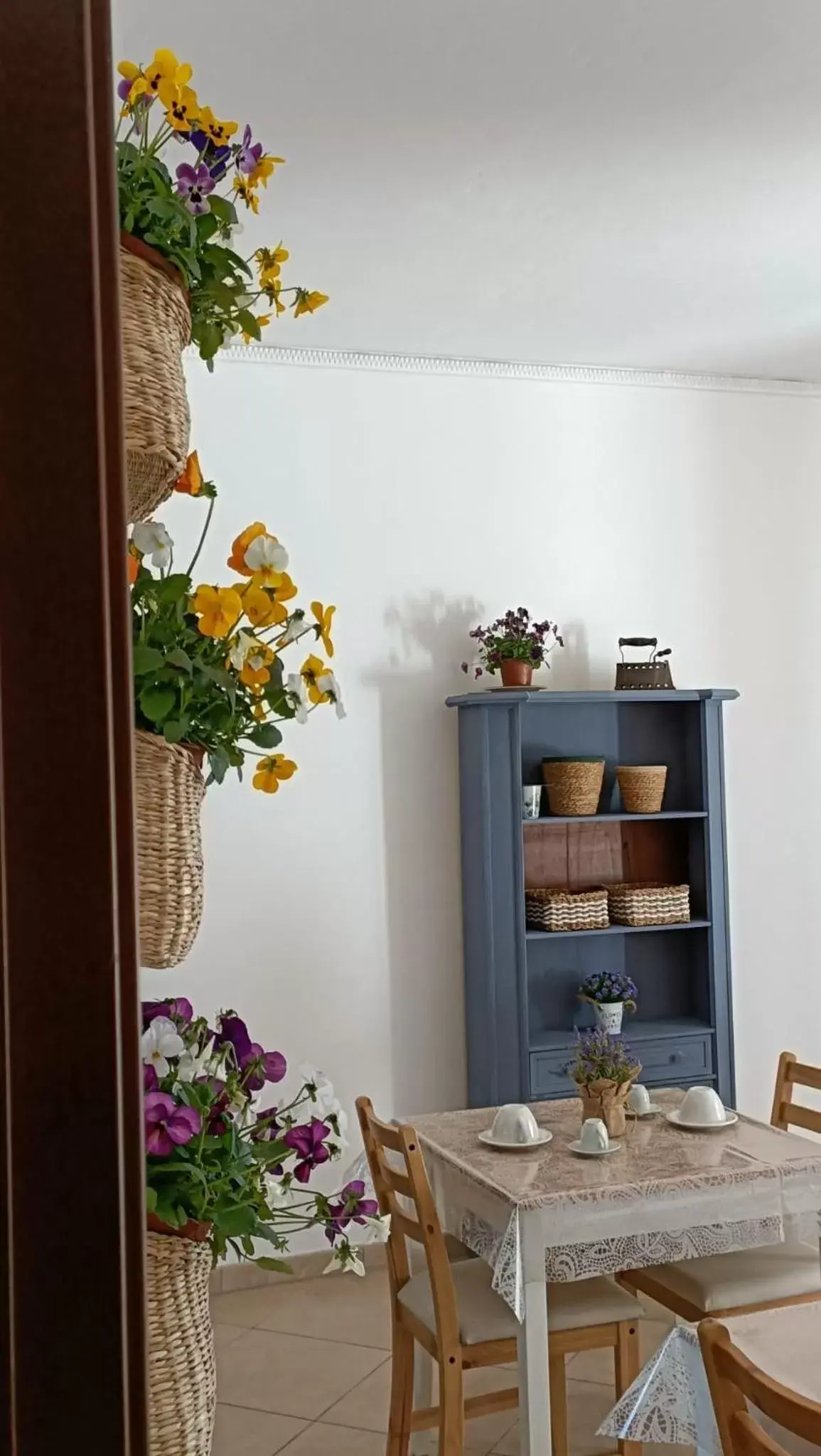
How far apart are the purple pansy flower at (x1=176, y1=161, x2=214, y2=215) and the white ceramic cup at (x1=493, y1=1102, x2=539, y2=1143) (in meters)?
2.42

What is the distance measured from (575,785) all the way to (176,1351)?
372 cm

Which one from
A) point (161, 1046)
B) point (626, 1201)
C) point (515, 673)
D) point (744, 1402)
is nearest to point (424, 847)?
point (515, 673)

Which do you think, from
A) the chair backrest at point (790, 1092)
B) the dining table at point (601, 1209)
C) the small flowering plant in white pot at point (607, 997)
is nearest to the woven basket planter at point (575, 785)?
the small flowering plant in white pot at point (607, 997)

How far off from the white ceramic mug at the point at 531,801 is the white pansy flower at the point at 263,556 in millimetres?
3550

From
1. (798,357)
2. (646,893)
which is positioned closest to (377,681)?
(646,893)

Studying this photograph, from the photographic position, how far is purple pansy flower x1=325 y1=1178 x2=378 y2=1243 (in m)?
1.09

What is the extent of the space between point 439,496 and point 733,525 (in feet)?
3.95

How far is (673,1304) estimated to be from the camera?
3.00 meters

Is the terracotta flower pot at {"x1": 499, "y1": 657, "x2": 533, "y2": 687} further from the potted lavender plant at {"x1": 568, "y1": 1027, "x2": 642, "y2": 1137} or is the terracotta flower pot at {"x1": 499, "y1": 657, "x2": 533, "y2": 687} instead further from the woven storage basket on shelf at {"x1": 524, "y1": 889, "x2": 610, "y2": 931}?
the potted lavender plant at {"x1": 568, "y1": 1027, "x2": 642, "y2": 1137}

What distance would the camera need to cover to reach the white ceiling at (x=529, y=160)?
2.58m

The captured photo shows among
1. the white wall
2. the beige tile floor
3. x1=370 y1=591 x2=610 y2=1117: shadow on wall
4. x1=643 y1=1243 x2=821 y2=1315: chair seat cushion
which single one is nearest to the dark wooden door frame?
x1=643 y1=1243 x2=821 y2=1315: chair seat cushion

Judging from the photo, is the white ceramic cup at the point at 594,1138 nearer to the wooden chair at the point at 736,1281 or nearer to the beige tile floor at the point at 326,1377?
the wooden chair at the point at 736,1281

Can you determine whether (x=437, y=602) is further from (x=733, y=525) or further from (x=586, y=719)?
(x=733, y=525)

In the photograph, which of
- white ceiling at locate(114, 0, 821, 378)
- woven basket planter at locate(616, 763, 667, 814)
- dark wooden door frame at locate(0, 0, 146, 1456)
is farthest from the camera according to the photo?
woven basket planter at locate(616, 763, 667, 814)
